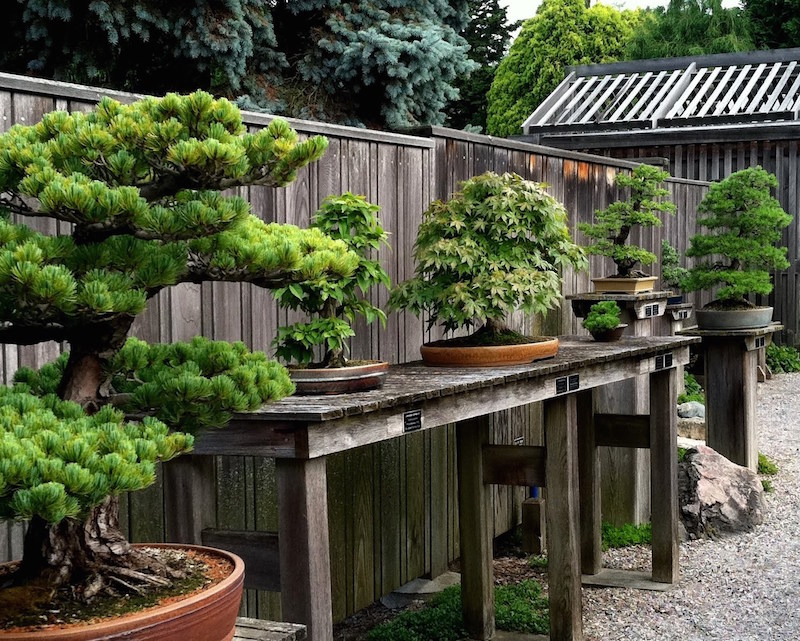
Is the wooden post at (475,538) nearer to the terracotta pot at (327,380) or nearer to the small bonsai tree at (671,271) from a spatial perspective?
the terracotta pot at (327,380)

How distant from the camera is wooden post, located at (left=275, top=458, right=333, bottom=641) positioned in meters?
3.01

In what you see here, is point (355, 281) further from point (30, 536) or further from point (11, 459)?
point (11, 459)

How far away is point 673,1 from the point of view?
21172mm

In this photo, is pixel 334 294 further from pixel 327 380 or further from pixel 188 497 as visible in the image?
pixel 188 497

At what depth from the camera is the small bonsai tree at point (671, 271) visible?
376 inches

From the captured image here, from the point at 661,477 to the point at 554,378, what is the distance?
1.56 meters

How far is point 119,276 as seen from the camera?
212 cm

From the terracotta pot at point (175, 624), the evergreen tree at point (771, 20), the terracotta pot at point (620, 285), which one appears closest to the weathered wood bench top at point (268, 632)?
the terracotta pot at point (175, 624)

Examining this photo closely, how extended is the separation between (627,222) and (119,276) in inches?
196

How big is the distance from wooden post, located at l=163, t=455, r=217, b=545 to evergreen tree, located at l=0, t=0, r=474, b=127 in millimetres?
7129

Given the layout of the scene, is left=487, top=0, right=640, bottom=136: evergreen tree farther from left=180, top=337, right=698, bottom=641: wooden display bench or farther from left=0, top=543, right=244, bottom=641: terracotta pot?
left=0, top=543, right=244, bottom=641: terracotta pot

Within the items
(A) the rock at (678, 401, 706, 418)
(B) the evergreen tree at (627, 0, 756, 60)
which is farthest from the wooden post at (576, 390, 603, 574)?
(B) the evergreen tree at (627, 0, 756, 60)

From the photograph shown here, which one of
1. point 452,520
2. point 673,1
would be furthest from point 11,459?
point 673,1

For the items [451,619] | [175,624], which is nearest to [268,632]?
[175,624]
